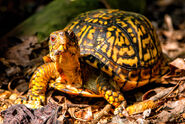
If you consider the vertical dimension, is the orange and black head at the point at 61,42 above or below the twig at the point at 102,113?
above

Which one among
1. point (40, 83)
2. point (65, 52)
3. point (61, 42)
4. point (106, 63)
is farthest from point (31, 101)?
point (106, 63)

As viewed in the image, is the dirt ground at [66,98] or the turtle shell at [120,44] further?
the turtle shell at [120,44]

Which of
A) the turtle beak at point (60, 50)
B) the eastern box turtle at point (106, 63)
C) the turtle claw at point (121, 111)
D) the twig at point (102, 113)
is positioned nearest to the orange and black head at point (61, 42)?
the turtle beak at point (60, 50)

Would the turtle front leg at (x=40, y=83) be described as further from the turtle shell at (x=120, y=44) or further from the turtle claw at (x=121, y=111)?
the turtle claw at (x=121, y=111)

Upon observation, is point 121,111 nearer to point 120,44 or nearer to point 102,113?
point 102,113

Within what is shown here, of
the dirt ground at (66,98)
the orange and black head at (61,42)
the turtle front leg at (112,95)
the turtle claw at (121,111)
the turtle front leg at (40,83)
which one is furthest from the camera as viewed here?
the turtle front leg at (40,83)

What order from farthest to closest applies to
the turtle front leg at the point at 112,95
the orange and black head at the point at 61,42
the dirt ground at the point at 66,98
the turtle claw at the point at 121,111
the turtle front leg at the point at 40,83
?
the turtle front leg at the point at 40,83 < the turtle front leg at the point at 112,95 < the turtle claw at the point at 121,111 < the dirt ground at the point at 66,98 < the orange and black head at the point at 61,42

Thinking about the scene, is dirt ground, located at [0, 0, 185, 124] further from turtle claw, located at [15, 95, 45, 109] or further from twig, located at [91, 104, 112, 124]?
turtle claw, located at [15, 95, 45, 109]
